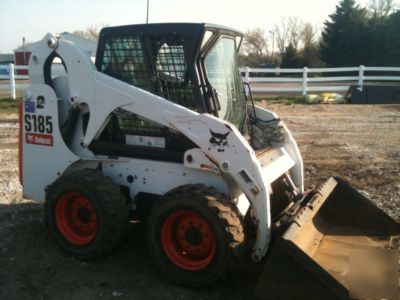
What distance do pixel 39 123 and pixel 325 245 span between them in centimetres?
314

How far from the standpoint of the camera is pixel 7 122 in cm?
1302

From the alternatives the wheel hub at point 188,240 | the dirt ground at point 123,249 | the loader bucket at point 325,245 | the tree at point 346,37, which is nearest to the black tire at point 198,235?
the wheel hub at point 188,240

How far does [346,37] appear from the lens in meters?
43.8

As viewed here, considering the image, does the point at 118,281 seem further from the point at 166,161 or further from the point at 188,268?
the point at 166,161

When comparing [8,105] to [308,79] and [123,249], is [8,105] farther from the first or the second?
[123,249]

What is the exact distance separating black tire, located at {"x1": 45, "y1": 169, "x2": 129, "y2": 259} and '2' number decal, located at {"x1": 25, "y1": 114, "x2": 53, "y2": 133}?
25.2 inches

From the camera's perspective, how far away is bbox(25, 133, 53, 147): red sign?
5066 millimetres

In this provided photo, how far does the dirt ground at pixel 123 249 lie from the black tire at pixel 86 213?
0.19 meters

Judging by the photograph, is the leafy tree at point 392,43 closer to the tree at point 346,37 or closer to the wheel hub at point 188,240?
the tree at point 346,37

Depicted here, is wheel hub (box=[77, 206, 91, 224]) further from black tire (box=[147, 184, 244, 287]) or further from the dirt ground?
black tire (box=[147, 184, 244, 287])

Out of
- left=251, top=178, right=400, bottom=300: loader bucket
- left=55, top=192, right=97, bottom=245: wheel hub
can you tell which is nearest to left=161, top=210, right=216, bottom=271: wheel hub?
left=251, top=178, right=400, bottom=300: loader bucket

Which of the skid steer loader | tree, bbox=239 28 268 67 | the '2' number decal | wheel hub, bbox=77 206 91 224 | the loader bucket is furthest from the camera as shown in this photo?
tree, bbox=239 28 268 67

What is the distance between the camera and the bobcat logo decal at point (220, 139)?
408 cm

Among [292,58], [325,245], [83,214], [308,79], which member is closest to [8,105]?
[308,79]
